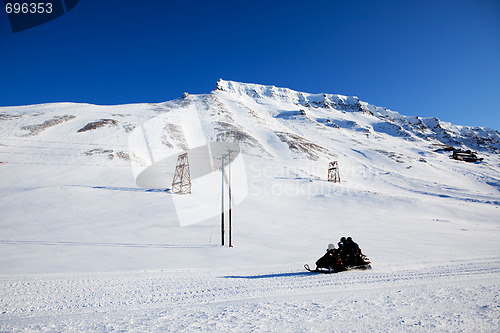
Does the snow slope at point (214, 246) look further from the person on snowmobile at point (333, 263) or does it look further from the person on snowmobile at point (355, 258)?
the person on snowmobile at point (333, 263)

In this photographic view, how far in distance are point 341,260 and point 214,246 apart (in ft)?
31.9

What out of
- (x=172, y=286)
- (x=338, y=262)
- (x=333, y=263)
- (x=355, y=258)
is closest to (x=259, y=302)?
(x=172, y=286)

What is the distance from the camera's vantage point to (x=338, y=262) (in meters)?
9.34

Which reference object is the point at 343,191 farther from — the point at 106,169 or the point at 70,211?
the point at 106,169

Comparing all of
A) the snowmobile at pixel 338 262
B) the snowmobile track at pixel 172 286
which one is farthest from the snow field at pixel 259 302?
the snowmobile at pixel 338 262

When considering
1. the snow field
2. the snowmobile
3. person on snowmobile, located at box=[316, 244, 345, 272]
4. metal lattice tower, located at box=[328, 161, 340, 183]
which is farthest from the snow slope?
metal lattice tower, located at box=[328, 161, 340, 183]

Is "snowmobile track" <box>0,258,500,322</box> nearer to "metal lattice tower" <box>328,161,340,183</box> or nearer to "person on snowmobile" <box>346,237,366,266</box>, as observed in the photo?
→ "person on snowmobile" <box>346,237,366,266</box>

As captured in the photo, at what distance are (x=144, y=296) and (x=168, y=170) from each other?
138ft

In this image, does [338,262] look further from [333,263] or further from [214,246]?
[214,246]

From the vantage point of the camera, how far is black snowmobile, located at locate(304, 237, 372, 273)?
30.7 ft

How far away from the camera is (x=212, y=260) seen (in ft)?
43.2

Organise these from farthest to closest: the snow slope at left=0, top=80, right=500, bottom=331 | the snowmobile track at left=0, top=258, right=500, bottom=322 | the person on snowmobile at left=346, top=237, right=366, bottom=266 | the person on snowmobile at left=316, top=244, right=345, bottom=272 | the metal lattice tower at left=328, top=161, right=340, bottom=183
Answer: the metal lattice tower at left=328, top=161, right=340, bottom=183, the person on snowmobile at left=346, top=237, right=366, bottom=266, the person on snowmobile at left=316, top=244, right=345, bottom=272, the snowmobile track at left=0, top=258, right=500, bottom=322, the snow slope at left=0, top=80, right=500, bottom=331

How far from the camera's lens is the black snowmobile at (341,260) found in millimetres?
9352

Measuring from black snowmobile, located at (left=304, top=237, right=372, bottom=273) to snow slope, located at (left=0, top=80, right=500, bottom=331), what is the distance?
0.48 meters
